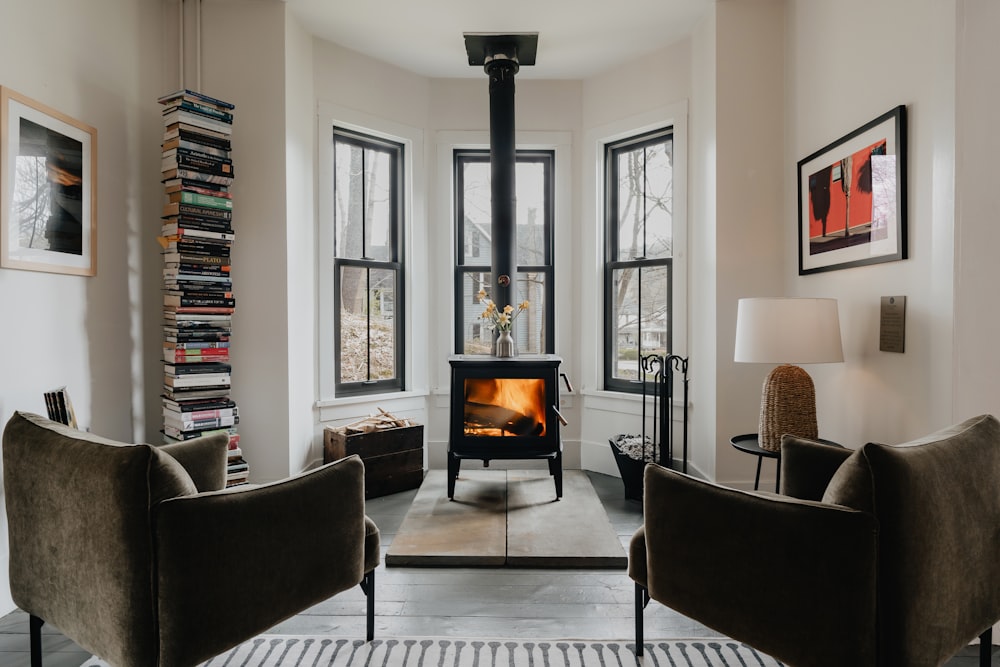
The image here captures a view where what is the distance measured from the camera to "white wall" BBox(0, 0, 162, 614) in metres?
2.29

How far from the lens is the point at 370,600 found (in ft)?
6.51

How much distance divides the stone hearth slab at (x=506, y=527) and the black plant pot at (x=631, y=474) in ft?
0.69

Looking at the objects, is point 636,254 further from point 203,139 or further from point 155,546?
point 155,546

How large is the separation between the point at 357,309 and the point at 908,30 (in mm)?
3294

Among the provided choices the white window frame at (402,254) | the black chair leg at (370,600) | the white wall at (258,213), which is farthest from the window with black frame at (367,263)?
the black chair leg at (370,600)

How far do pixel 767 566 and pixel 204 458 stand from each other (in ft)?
5.99

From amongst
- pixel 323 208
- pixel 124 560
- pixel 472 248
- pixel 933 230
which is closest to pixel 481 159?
pixel 472 248

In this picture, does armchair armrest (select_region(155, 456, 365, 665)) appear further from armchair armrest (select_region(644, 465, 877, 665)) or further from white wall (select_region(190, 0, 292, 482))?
white wall (select_region(190, 0, 292, 482))

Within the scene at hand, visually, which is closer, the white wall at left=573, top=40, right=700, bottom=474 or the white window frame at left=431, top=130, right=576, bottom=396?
the white wall at left=573, top=40, right=700, bottom=474

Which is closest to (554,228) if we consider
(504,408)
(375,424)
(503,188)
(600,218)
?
(600,218)

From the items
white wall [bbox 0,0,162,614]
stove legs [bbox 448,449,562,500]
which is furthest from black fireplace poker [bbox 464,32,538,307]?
white wall [bbox 0,0,162,614]

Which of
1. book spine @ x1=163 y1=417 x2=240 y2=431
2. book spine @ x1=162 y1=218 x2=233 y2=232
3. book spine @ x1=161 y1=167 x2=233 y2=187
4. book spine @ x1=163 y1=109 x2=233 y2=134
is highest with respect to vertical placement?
book spine @ x1=163 y1=109 x2=233 y2=134

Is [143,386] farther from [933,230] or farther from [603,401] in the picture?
[933,230]

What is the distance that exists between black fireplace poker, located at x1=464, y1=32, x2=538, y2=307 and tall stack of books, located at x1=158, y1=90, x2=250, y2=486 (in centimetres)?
152
